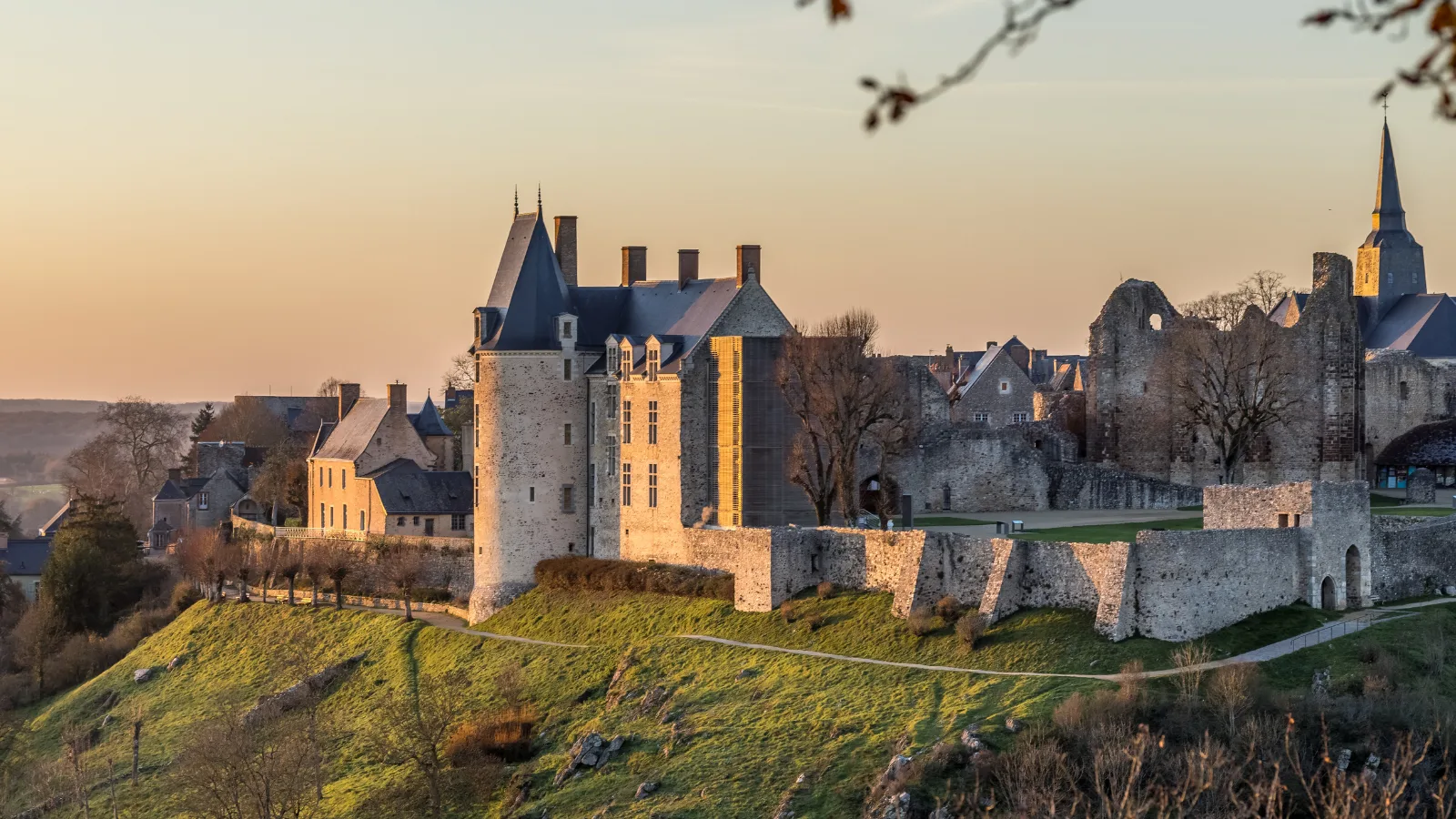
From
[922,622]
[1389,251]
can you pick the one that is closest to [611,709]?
[922,622]

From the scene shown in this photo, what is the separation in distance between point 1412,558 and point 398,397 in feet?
120

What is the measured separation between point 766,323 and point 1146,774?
889 inches

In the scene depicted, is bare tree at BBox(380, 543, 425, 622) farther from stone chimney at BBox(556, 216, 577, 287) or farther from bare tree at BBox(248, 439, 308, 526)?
bare tree at BBox(248, 439, 308, 526)

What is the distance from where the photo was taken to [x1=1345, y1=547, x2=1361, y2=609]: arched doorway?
39094 millimetres

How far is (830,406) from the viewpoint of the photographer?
4672 cm

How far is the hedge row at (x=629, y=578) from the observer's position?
45.8 m

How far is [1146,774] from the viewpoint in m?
29.7

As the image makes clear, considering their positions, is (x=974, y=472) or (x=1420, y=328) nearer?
(x=974, y=472)

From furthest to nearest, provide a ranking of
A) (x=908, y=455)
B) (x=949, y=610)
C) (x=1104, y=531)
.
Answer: (x=908, y=455)
(x=1104, y=531)
(x=949, y=610)

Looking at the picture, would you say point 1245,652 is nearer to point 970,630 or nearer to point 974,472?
point 970,630

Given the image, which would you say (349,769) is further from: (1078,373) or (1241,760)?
(1078,373)

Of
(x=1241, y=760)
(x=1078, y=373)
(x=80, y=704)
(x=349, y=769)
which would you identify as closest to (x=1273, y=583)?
(x=1241, y=760)

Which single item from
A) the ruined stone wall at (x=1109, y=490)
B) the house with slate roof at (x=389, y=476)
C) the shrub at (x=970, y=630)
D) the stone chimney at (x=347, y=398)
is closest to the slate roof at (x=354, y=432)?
the house with slate roof at (x=389, y=476)

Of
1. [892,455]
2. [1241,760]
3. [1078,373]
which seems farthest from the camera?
[1078,373]
